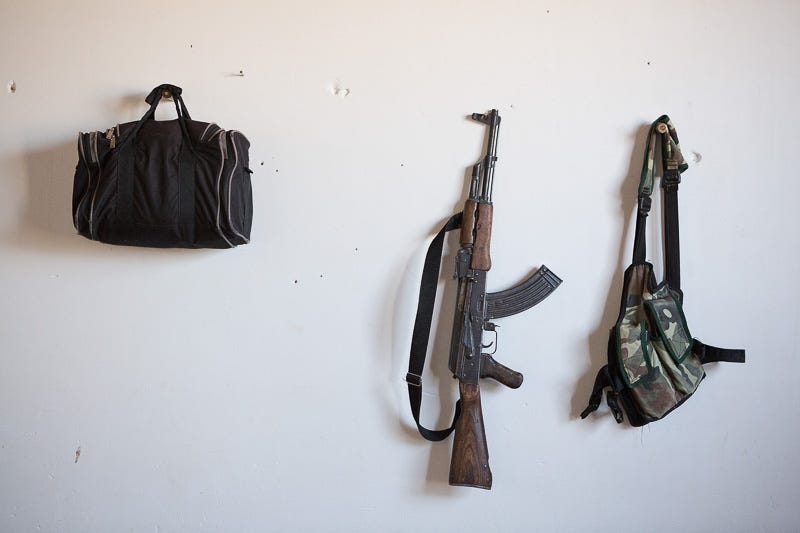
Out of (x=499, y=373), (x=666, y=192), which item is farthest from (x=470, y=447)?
(x=666, y=192)

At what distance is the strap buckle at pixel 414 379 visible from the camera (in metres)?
1.37

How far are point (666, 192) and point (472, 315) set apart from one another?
64 cm

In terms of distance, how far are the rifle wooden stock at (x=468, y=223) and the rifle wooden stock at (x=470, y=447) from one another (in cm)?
39

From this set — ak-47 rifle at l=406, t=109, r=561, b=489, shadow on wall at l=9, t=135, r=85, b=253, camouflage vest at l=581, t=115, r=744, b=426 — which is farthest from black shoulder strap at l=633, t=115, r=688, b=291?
shadow on wall at l=9, t=135, r=85, b=253

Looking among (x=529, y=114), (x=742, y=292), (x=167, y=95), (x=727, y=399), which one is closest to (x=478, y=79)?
(x=529, y=114)

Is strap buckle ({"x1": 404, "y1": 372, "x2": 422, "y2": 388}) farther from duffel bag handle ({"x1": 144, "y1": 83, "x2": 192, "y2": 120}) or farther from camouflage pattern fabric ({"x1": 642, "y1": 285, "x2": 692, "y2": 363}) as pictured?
duffel bag handle ({"x1": 144, "y1": 83, "x2": 192, "y2": 120})

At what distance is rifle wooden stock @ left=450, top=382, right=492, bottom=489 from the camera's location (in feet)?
4.29

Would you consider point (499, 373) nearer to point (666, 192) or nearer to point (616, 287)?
point (616, 287)

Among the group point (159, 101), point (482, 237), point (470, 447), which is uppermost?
point (159, 101)

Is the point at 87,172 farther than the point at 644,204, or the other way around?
the point at 644,204

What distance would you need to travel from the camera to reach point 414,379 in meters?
1.37

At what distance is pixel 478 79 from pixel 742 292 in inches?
38.7

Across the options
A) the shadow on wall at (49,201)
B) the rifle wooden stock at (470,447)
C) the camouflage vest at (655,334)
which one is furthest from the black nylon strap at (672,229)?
the shadow on wall at (49,201)

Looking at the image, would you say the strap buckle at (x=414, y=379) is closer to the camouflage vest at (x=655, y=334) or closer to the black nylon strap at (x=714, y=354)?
the camouflage vest at (x=655, y=334)
